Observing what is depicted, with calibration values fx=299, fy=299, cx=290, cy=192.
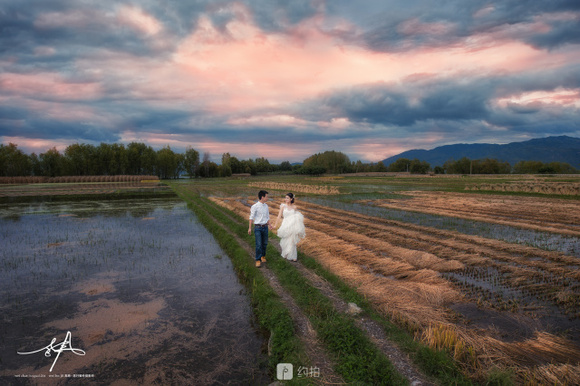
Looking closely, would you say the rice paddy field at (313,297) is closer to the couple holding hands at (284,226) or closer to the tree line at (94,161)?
the couple holding hands at (284,226)

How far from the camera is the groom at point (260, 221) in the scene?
848cm

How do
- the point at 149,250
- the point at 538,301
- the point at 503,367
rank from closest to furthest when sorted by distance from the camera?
the point at 503,367
the point at 538,301
the point at 149,250

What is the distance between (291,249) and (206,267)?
9.43 ft

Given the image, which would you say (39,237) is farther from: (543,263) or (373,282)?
(543,263)

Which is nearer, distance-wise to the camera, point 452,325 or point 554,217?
point 452,325

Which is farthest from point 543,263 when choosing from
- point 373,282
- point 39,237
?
point 39,237

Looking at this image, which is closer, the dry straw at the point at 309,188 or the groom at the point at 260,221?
the groom at the point at 260,221

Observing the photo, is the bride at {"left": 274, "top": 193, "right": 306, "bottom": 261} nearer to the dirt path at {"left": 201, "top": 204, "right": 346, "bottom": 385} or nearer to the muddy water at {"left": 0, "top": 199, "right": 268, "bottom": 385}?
the dirt path at {"left": 201, "top": 204, "right": 346, "bottom": 385}

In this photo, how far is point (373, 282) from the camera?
748 centimetres

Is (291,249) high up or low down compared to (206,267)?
up

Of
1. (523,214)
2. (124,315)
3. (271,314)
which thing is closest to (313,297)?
(271,314)

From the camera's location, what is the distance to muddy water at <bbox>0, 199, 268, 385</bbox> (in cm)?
464

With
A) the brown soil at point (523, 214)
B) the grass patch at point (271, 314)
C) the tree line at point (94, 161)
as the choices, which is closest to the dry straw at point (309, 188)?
the brown soil at point (523, 214)

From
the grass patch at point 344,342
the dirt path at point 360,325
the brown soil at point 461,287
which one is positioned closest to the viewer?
the grass patch at point 344,342
